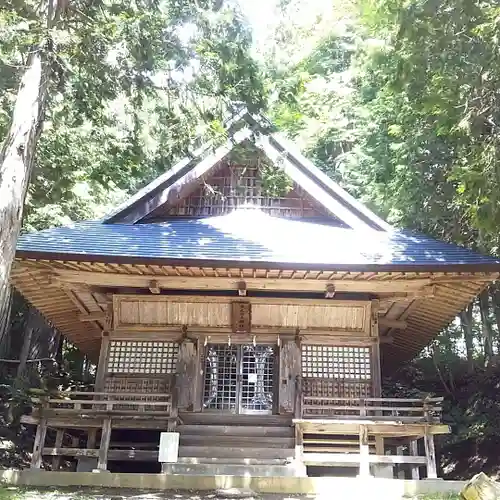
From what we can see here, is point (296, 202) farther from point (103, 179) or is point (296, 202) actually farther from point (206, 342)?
point (103, 179)

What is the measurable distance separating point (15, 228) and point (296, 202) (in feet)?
21.1

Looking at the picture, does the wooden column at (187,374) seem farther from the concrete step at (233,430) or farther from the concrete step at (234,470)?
the concrete step at (234,470)

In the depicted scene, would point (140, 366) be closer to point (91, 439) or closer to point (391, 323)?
point (91, 439)

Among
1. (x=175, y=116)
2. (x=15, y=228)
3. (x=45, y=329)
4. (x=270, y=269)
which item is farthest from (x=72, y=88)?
(x=45, y=329)

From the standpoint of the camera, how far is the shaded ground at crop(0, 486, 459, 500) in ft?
22.9

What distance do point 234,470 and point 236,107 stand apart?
548 centimetres

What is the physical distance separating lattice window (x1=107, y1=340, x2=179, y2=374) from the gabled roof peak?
92.6 inches

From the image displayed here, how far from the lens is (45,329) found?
18.6 meters

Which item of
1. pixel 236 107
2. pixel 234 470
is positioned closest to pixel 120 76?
pixel 236 107

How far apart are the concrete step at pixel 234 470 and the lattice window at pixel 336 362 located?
2247 mm

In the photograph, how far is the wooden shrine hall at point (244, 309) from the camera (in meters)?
9.04

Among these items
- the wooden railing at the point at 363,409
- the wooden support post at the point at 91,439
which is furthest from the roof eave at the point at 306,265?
the wooden support post at the point at 91,439

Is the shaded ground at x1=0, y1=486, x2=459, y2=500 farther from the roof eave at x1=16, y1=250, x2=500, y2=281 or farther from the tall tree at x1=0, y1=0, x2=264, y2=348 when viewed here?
the roof eave at x1=16, y1=250, x2=500, y2=281

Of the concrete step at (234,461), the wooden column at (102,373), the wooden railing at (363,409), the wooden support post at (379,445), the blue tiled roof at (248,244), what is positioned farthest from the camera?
the wooden column at (102,373)
